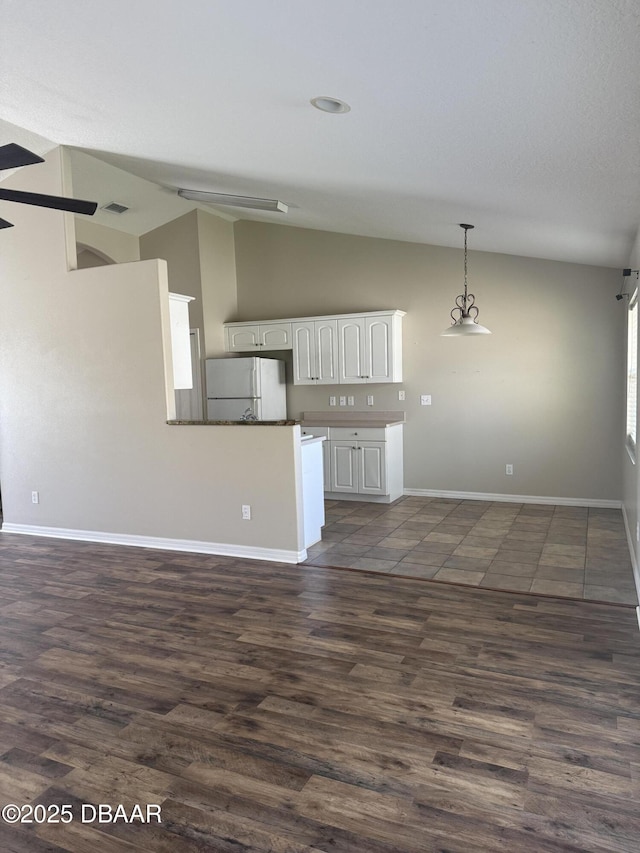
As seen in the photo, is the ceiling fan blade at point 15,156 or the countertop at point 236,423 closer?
the ceiling fan blade at point 15,156

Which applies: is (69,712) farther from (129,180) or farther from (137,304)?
(129,180)

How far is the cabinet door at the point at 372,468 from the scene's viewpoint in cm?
650

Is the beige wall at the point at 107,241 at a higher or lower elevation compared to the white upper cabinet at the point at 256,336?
higher

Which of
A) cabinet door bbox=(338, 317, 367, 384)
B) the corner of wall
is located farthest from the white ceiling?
cabinet door bbox=(338, 317, 367, 384)

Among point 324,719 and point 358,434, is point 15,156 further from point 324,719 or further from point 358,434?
point 358,434

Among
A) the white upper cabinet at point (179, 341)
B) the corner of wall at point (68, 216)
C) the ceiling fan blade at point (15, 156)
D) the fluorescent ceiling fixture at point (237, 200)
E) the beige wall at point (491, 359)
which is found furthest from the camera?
the beige wall at point (491, 359)

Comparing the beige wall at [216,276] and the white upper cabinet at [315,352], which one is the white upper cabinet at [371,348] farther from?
→ the beige wall at [216,276]

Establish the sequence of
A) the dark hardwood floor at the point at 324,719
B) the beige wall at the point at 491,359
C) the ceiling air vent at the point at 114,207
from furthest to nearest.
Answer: the ceiling air vent at the point at 114,207, the beige wall at the point at 491,359, the dark hardwood floor at the point at 324,719

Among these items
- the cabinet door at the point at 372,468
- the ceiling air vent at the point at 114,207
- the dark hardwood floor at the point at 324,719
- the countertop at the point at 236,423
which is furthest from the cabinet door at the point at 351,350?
the dark hardwood floor at the point at 324,719

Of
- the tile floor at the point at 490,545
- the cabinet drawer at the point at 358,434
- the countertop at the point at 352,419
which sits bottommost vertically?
the tile floor at the point at 490,545

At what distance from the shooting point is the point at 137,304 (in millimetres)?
4949

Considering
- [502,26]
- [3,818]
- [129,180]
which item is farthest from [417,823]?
[129,180]

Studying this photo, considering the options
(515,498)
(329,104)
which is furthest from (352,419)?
(329,104)

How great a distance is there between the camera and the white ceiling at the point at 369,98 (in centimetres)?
193
